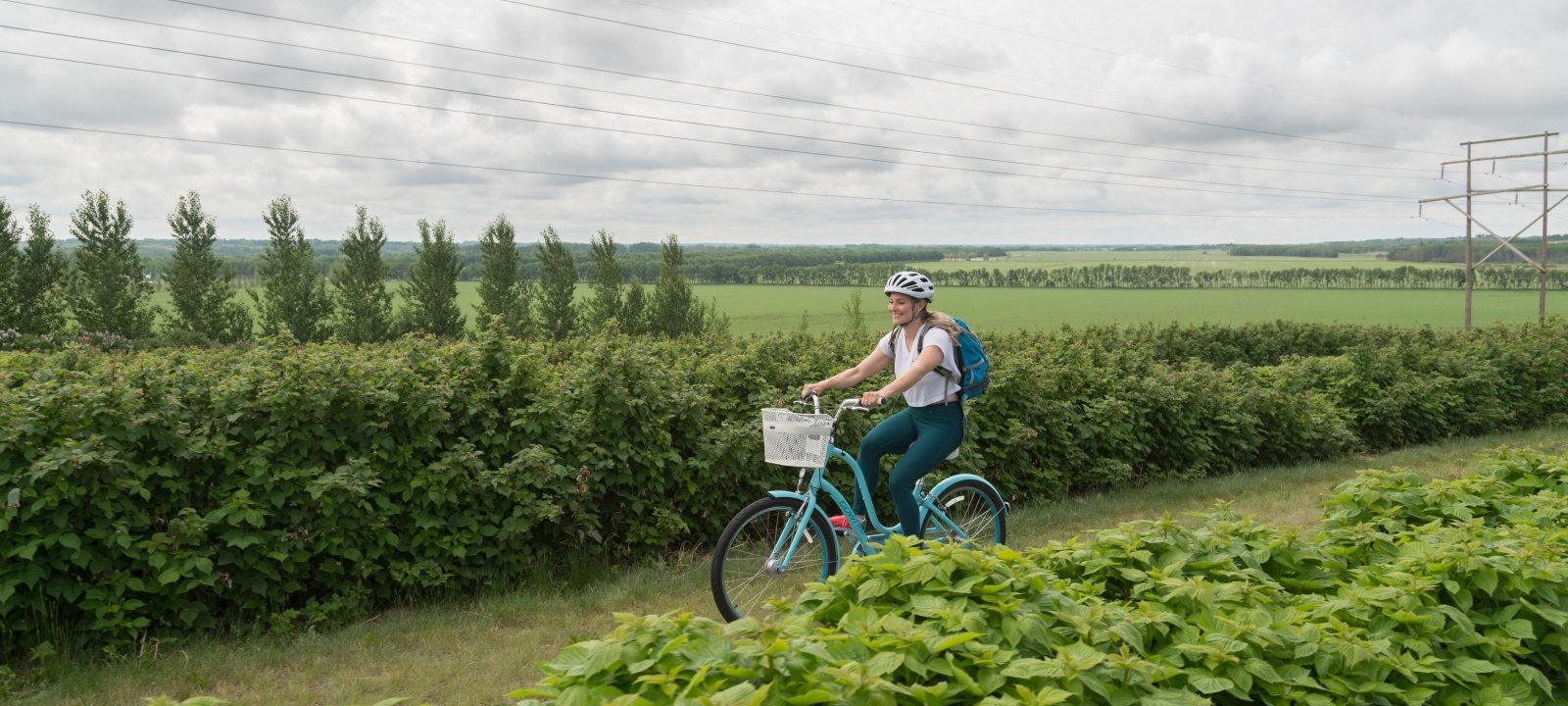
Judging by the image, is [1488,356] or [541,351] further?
[1488,356]

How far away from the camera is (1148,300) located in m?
84.2

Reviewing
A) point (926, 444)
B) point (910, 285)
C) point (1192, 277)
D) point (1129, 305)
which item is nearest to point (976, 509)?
point (926, 444)

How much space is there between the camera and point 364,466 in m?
5.88

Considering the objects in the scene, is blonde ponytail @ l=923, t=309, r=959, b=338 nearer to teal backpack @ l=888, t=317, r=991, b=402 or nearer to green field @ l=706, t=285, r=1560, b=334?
teal backpack @ l=888, t=317, r=991, b=402

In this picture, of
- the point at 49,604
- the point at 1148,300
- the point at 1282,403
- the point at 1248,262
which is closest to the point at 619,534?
the point at 49,604

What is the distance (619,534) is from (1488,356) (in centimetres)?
1523

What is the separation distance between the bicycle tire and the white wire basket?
1387mm

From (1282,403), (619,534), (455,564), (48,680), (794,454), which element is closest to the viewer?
(48,680)

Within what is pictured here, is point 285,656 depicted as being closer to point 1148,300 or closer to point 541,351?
point 541,351

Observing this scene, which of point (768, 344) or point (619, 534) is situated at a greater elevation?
point (768, 344)

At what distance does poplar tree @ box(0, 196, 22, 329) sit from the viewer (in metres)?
56.2

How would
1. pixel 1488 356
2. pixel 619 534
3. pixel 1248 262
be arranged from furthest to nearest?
1. pixel 1248 262
2. pixel 1488 356
3. pixel 619 534

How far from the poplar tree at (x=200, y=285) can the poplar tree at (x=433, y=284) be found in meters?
10.4

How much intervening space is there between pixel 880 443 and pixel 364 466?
3092 mm
